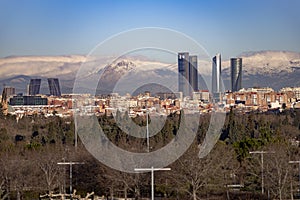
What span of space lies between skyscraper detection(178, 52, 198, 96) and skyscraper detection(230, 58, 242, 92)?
119 ft

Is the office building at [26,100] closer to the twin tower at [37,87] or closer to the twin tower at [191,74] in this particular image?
the twin tower at [37,87]

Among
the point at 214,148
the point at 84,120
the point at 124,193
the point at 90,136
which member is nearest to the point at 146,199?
the point at 124,193

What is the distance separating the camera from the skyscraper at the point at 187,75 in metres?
35.4

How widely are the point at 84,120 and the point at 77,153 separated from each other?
35.0 feet

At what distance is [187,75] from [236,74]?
133ft

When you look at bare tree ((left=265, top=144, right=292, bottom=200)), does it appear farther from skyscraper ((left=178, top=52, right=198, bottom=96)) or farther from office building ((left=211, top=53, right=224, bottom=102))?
office building ((left=211, top=53, right=224, bottom=102))

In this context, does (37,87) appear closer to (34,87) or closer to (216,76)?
(34,87)

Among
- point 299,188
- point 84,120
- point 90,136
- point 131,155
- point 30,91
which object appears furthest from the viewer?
point 30,91

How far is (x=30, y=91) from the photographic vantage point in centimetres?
7631

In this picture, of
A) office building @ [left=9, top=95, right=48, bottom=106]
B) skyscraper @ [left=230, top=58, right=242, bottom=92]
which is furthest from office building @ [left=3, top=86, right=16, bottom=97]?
skyscraper @ [left=230, top=58, right=242, bottom=92]

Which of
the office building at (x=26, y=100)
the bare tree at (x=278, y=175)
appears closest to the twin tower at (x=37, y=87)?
the office building at (x=26, y=100)

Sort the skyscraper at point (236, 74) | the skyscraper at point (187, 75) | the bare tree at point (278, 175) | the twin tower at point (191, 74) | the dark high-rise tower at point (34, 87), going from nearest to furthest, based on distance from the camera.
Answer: the bare tree at point (278, 175) < the twin tower at point (191, 74) < the skyscraper at point (187, 75) < the dark high-rise tower at point (34, 87) < the skyscraper at point (236, 74)

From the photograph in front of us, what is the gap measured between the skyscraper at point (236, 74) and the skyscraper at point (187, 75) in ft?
119

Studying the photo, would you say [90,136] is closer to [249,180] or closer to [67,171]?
[67,171]
